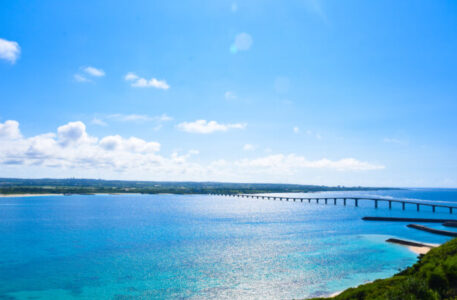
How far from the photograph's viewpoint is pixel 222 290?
37156mm

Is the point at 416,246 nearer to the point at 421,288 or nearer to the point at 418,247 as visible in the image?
the point at 418,247

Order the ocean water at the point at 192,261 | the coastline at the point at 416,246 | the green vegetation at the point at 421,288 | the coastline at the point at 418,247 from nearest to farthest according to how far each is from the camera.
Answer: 1. the green vegetation at the point at 421,288
2. the ocean water at the point at 192,261
3. the coastline at the point at 418,247
4. the coastline at the point at 416,246

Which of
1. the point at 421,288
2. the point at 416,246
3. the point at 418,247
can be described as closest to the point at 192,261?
the point at 421,288

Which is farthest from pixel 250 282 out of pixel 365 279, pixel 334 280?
pixel 365 279

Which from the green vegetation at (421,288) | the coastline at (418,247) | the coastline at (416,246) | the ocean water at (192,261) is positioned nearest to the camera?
the green vegetation at (421,288)

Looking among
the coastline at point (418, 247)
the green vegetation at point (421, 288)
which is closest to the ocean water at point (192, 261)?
the coastline at point (418, 247)

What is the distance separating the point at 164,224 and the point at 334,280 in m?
66.8

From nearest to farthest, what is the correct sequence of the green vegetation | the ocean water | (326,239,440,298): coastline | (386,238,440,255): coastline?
1. the green vegetation
2. the ocean water
3. (326,239,440,298): coastline
4. (386,238,440,255): coastline

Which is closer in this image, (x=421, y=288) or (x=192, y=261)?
(x=421, y=288)

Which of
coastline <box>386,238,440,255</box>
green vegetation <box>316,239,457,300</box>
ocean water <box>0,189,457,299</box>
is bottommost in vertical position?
ocean water <box>0,189,457,299</box>

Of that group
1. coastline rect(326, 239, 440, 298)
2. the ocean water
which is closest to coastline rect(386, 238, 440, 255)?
coastline rect(326, 239, 440, 298)

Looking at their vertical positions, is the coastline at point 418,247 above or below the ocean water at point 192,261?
above

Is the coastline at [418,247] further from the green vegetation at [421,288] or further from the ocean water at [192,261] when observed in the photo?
the green vegetation at [421,288]

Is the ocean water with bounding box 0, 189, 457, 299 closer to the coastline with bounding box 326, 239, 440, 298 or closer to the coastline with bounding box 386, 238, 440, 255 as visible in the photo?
the coastline with bounding box 326, 239, 440, 298
